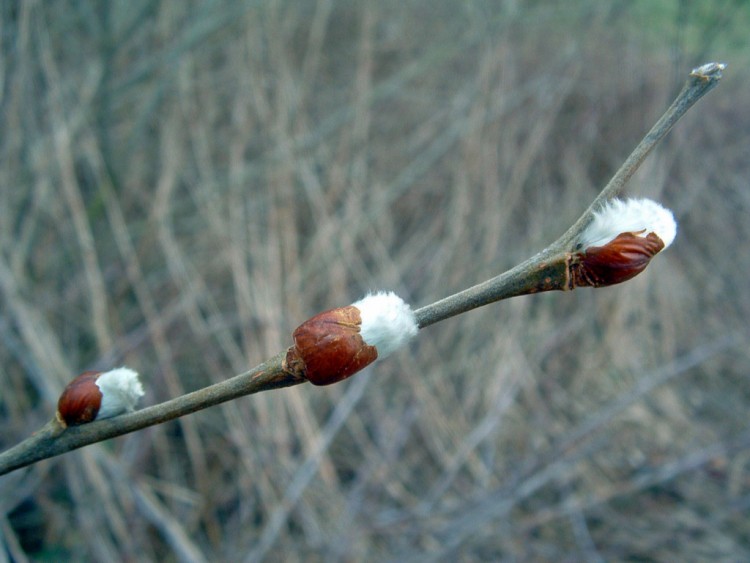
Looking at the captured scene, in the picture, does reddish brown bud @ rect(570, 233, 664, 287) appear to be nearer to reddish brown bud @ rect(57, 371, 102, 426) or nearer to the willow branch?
the willow branch

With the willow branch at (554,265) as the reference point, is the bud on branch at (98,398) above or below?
above

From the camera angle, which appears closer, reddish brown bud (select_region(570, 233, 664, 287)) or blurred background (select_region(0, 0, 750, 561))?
reddish brown bud (select_region(570, 233, 664, 287))

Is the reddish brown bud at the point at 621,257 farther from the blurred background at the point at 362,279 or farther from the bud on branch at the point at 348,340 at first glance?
the blurred background at the point at 362,279

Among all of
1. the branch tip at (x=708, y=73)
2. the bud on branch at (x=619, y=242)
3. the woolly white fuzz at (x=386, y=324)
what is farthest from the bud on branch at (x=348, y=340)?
the branch tip at (x=708, y=73)

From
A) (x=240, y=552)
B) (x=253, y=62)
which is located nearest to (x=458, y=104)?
(x=253, y=62)

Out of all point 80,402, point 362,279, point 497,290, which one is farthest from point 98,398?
point 362,279

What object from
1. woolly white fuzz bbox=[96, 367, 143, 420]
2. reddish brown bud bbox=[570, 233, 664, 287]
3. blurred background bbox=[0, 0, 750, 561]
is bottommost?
reddish brown bud bbox=[570, 233, 664, 287]

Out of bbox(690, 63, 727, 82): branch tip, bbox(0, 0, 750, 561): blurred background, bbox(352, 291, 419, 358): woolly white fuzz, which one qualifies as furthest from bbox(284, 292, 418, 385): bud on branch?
bbox(0, 0, 750, 561): blurred background
